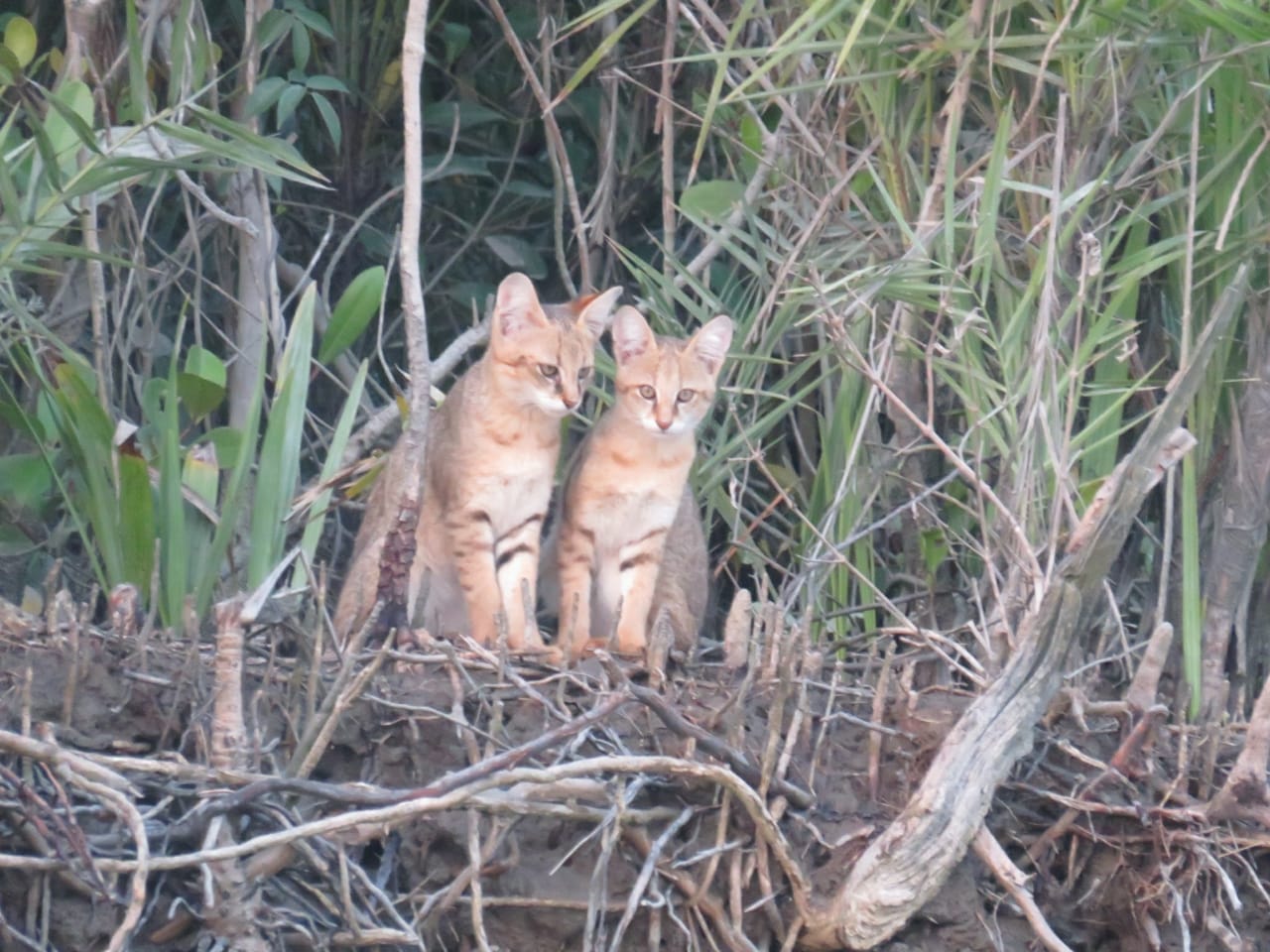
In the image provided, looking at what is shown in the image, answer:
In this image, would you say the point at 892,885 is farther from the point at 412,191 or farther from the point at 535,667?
the point at 412,191

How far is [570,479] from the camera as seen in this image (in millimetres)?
4797

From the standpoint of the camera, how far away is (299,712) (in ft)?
11.7

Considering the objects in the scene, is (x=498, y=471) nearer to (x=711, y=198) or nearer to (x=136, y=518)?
(x=136, y=518)

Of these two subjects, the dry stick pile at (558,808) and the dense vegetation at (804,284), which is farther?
the dense vegetation at (804,284)

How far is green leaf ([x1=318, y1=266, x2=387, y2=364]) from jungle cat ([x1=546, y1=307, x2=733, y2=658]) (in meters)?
0.69

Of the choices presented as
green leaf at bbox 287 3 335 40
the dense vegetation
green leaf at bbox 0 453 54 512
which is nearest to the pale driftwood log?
the dense vegetation

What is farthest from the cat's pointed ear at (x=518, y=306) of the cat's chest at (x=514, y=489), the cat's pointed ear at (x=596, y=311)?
the cat's chest at (x=514, y=489)

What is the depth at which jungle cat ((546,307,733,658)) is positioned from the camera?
4.61m

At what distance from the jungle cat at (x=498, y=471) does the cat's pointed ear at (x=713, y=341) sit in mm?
276

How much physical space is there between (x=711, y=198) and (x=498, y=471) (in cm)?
106

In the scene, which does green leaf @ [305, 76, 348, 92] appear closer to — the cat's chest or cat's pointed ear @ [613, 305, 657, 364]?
cat's pointed ear @ [613, 305, 657, 364]

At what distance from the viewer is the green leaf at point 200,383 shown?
4609mm

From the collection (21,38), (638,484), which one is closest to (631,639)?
(638,484)

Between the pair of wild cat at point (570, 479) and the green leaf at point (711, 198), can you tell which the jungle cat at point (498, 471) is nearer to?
the pair of wild cat at point (570, 479)
